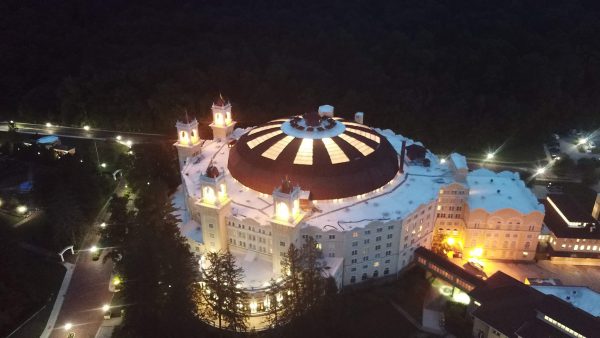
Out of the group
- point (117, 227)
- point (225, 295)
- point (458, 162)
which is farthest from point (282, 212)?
point (458, 162)

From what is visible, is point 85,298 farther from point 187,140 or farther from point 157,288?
point 187,140

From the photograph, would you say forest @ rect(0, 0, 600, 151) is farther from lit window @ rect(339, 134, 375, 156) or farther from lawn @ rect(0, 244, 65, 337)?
lawn @ rect(0, 244, 65, 337)

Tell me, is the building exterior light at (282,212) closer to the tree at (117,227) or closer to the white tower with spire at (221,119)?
the tree at (117,227)

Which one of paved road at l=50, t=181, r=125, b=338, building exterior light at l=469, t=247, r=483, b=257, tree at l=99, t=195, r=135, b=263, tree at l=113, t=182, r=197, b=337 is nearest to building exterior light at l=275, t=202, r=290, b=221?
tree at l=113, t=182, r=197, b=337

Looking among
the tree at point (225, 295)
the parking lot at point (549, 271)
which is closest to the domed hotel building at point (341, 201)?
the parking lot at point (549, 271)

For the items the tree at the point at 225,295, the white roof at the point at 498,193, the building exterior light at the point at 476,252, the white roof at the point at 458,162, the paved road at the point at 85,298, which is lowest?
the paved road at the point at 85,298

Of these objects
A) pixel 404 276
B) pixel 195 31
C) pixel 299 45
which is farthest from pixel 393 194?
pixel 195 31
